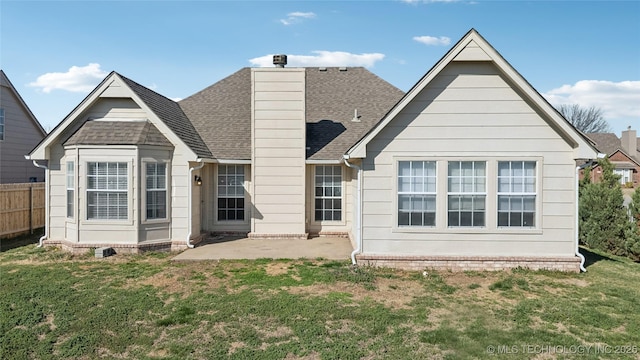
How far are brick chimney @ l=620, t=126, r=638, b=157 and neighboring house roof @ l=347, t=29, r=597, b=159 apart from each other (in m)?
45.0

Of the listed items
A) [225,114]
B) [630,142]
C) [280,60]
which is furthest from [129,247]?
[630,142]

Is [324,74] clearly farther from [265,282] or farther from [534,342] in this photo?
[534,342]

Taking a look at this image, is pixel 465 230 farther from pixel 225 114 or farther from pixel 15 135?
pixel 15 135

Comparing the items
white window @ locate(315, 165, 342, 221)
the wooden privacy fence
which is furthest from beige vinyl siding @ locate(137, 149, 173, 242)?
the wooden privacy fence

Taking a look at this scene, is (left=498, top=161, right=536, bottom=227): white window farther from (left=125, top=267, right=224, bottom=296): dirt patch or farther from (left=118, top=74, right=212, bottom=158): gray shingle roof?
(left=118, top=74, right=212, bottom=158): gray shingle roof

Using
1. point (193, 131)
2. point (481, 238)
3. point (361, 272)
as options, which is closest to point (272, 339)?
point (361, 272)

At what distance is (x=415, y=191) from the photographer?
9.04 meters

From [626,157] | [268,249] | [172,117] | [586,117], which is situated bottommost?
[268,249]

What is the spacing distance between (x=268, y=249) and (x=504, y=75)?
308 inches

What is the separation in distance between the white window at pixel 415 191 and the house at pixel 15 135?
17.2 metres

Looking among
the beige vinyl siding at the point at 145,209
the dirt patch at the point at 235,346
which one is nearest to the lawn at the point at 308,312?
the dirt patch at the point at 235,346

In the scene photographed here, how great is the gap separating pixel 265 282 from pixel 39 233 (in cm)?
1115

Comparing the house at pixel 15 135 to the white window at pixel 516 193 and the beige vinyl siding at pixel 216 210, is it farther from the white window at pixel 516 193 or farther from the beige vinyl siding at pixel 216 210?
the white window at pixel 516 193

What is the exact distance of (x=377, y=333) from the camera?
560cm
